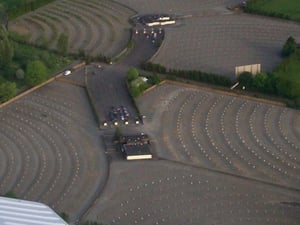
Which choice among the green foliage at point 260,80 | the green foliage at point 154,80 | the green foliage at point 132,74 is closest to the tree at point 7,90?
the green foliage at point 132,74

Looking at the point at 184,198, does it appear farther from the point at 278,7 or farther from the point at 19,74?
the point at 278,7

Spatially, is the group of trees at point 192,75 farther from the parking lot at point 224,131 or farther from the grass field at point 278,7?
the grass field at point 278,7

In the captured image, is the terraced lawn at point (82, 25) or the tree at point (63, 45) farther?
the terraced lawn at point (82, 25)

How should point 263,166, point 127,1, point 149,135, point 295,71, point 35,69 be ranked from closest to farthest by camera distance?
point 263,166
point 149,135
point 35,69
point 295,71
point 127,1

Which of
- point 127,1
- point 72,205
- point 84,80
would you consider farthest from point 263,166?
point 127,1

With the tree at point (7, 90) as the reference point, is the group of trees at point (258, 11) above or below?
above

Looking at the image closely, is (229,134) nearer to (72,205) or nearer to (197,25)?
(72,205)

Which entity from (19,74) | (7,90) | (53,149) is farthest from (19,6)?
(53,149)

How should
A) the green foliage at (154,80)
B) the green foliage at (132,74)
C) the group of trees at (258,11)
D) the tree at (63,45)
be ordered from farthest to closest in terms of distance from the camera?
the group of trees at (258,11) < the tree at (63,45) < the green foliage at (154,80) < the green foliage at (132,74)
